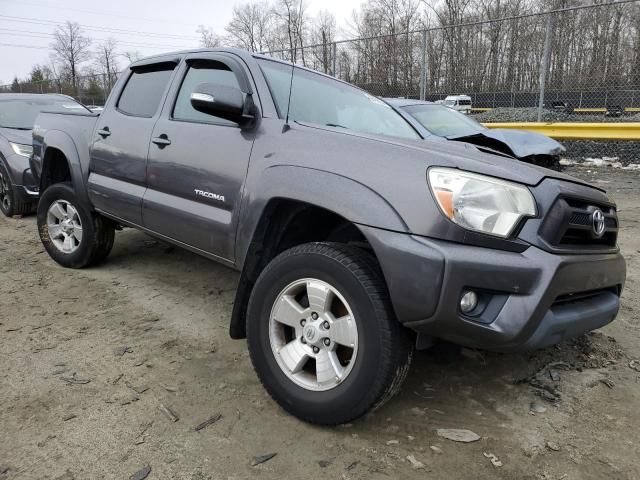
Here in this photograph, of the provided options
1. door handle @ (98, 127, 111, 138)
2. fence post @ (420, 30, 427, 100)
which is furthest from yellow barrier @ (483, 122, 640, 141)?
door handle @ (98, 127, 111, 138)

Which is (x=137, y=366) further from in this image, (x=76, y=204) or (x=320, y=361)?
(x=76, y=204)

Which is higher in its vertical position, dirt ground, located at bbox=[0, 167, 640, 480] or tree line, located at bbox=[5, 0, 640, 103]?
tree line, located at bbox=[5, 0, 640, 103]

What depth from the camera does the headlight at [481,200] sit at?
196 centimetres

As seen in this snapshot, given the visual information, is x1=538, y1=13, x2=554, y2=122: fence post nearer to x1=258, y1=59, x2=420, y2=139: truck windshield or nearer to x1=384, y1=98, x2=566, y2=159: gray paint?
x1=384, y1=98, x2=566, y2=159: gray paint

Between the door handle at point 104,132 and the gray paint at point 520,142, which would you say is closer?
the door handle at point 104,132

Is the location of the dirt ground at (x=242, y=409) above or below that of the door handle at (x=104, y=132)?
below

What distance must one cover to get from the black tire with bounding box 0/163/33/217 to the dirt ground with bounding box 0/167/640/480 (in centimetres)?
361

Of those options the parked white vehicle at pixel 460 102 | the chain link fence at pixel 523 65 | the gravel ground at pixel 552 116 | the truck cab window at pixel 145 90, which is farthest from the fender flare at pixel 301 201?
the parked white vehicle at pixel 460 102

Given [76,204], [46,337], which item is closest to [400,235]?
[46,337]

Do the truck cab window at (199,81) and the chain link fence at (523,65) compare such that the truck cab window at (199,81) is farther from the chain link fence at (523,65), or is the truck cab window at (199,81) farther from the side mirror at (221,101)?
the chain link fence at (523,65)

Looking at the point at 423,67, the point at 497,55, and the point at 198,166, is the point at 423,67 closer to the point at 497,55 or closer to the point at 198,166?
the point at 497,55

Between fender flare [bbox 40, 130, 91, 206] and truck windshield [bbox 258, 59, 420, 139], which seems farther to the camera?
fender flare [bbox 40, 130, 91, 206]

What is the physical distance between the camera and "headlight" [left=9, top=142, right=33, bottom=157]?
21.6 feet

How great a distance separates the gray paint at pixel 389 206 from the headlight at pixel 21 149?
428 centimetres
